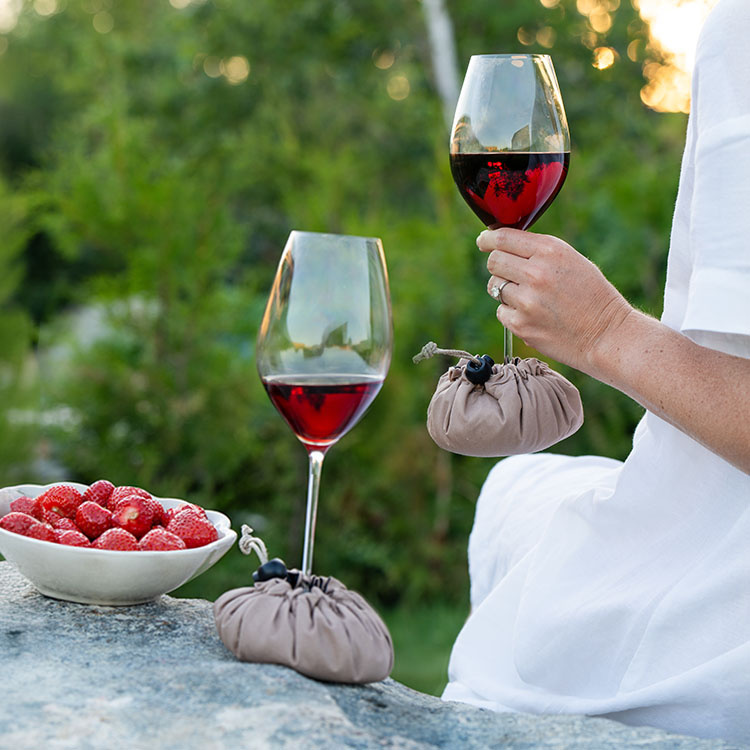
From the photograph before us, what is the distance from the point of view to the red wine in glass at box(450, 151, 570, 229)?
142 centimetres

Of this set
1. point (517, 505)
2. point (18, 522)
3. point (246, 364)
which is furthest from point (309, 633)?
point (246, 364)

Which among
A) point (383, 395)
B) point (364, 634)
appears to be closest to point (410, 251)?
point (383, 395)

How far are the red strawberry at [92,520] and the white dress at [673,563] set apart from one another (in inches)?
26.2

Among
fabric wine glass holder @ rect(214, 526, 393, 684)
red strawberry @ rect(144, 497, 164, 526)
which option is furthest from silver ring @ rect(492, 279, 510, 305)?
red strawberry @ rect(144, 497, 164, 526)

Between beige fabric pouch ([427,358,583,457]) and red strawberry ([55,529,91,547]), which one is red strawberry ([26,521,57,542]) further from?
beige fabric pouch ([427,358,583,457])

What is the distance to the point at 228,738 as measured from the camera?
1052mm

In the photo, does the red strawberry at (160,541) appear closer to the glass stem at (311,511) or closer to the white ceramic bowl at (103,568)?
the white ceramic bowl at (103,568)

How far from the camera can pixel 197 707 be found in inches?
44.1

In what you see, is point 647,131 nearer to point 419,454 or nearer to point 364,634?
point 419,454

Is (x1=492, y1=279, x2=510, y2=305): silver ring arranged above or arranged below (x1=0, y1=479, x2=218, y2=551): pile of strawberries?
above

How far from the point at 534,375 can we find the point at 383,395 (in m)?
3.13

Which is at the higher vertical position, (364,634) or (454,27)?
(454,27)

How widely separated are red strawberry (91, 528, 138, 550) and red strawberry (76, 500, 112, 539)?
64 millimetres

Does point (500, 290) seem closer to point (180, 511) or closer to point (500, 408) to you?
point (500, 408)
